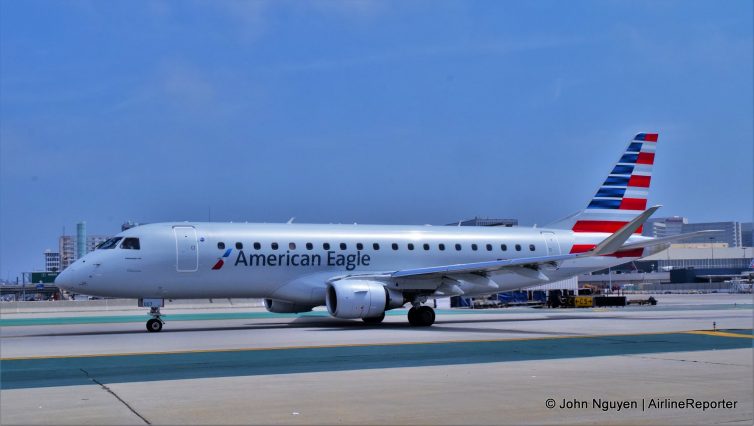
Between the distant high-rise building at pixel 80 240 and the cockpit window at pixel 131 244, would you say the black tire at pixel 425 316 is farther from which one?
the distant high-rise building at pixel 80 240

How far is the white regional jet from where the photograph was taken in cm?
2595

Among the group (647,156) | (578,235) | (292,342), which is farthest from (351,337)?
(647,156)

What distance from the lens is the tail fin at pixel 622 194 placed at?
3428cm

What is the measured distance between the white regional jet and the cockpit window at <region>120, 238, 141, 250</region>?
32 mm

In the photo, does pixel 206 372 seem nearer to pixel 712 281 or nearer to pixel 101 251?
pixel 101 251

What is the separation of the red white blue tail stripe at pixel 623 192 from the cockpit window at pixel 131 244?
58.3ft

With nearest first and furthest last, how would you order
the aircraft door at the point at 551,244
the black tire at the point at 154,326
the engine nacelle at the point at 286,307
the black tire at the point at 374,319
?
the black tire at the point at 154,326 < the black tire at the point at 374,319 < the engine nacelle at the point at 286,307 < the aircraft door at the point at 551,244

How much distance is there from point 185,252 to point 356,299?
5.74 metres

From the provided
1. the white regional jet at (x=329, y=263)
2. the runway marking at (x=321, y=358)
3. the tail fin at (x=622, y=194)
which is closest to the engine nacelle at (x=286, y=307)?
the white regional jet at (x=329, y=263)

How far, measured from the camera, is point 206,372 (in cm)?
1377

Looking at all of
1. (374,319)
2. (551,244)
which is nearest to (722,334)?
(374,319)

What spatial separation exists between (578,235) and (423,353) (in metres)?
18.7

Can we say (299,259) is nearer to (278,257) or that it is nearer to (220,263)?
(278,257)

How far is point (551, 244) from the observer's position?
33031mm
